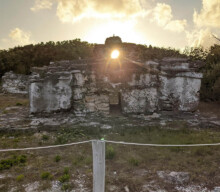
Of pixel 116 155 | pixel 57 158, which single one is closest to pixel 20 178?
pixel 57 158

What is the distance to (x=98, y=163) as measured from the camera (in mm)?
2670

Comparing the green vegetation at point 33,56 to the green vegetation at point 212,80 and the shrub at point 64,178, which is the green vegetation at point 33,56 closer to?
the green vegetation at point 212,80

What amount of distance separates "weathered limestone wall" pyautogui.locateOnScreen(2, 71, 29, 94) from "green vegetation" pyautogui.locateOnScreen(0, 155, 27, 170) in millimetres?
13276

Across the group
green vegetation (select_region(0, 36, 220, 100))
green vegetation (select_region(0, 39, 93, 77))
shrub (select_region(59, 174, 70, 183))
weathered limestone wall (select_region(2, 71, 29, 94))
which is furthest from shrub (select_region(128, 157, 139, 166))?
green vegetation (select_region(0, 39, 93, 77))

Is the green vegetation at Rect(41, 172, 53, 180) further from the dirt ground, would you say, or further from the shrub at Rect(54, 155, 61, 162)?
the shrub at Rect(54, 155, 61, 162)

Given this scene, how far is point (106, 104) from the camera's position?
761 cm

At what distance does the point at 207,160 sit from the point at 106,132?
9.50 feet

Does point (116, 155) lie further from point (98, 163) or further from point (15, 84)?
point (15, 84)

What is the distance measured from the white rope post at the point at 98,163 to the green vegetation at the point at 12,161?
2.20m

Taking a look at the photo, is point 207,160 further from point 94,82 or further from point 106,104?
point 94,82

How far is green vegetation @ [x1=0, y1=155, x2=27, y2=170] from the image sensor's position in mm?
3867

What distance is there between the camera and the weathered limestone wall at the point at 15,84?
16.4m

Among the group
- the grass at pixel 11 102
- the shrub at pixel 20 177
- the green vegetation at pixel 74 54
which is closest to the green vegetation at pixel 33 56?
the green vegetation at pixel 74 54

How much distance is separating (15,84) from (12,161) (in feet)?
47.2
